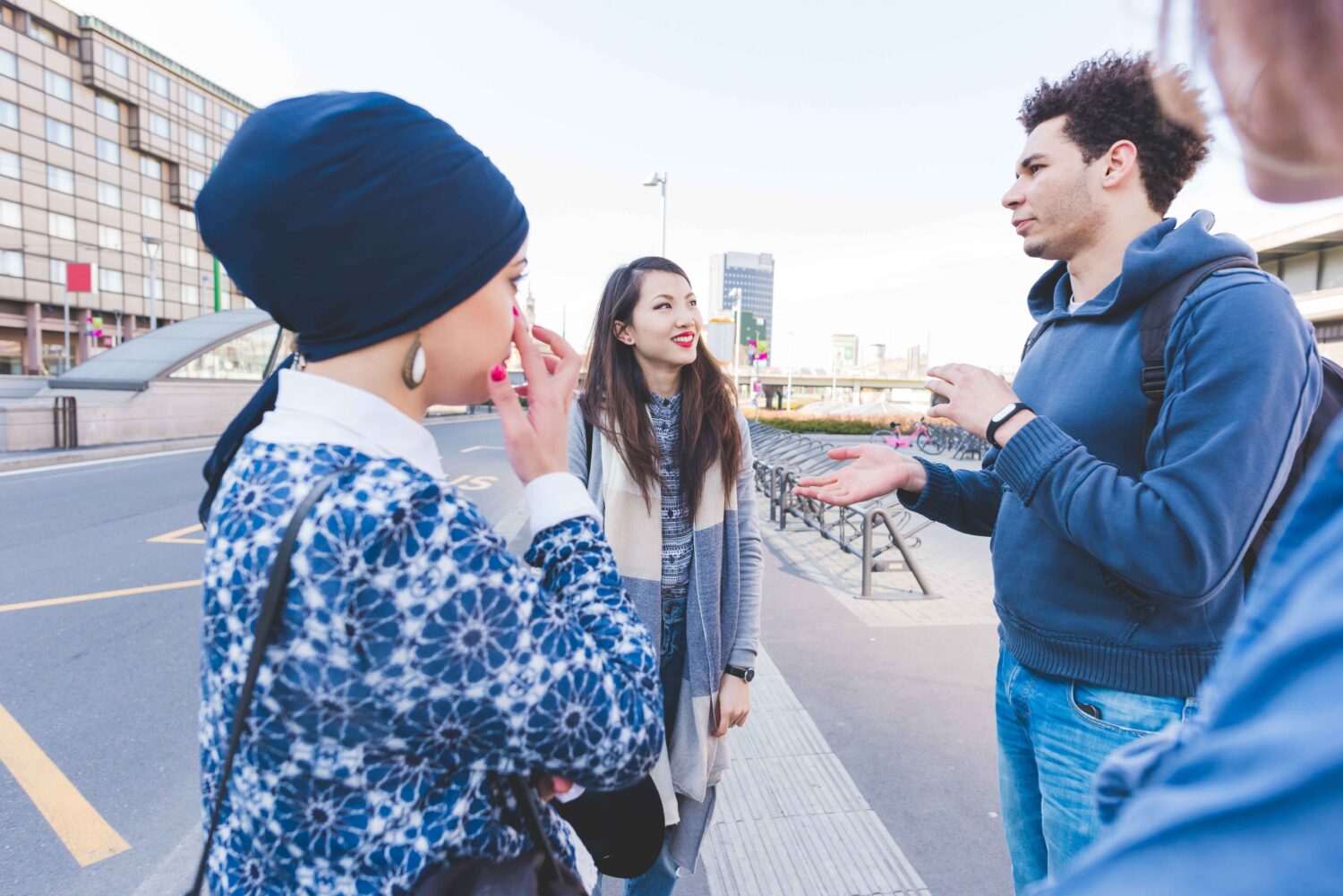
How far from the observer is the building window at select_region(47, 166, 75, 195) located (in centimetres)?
4078

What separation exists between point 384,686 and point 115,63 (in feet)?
196

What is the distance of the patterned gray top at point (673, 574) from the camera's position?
2271mm

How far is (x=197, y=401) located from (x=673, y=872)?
21.5 metres

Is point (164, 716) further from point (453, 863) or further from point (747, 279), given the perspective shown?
point (747, 279)

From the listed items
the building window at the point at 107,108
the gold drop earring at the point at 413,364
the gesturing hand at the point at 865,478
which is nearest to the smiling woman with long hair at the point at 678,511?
the gesturing hand at the point at 865,478

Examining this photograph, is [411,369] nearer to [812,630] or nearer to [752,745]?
[752,745]

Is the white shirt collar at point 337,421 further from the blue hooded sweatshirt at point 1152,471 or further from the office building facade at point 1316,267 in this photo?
the office building facade at point 1316,267

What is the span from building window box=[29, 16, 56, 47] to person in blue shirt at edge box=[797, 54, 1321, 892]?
56007 millimetres

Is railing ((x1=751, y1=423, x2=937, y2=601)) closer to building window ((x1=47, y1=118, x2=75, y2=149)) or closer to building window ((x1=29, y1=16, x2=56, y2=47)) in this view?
building window ((x1=47, y1=118, x2=75, y2=149))

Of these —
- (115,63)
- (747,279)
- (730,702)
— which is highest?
(747,279)

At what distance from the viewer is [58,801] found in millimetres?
3086

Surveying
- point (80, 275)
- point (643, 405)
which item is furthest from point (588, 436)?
point (80, 275)

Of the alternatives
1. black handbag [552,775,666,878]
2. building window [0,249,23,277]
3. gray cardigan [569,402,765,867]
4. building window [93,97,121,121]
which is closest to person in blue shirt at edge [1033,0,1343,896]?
black handbag [552,775,666,878]

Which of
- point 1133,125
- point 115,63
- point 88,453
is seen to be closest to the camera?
point 1133,125
